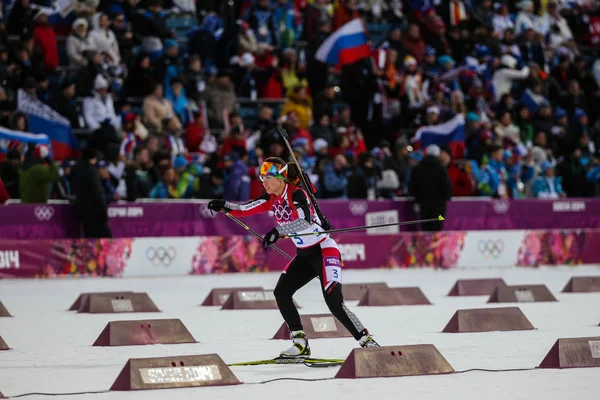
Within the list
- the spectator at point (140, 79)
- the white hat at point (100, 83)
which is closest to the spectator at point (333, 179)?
the spectator at point (140, 79)

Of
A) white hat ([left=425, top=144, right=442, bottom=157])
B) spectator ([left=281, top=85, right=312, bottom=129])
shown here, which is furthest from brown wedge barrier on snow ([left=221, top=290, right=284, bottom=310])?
spectator ([left=281, top=85, right=312, bottom=129])

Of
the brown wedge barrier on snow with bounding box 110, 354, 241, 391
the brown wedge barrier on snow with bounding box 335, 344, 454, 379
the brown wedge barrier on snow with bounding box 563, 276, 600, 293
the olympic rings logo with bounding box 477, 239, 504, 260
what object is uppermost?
the brown wedge barrier on snow with bounding box 110, 354, 241, 391

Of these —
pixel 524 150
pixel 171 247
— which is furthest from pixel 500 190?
pixel 171 247

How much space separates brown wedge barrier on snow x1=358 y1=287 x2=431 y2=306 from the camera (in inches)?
678

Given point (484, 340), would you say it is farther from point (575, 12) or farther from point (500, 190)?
point (575, 12)

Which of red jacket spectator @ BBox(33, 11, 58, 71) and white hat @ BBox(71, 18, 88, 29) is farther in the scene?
white hat @ BBox(71, 18, 88, 29)

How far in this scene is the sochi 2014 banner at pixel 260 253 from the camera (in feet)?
70.5

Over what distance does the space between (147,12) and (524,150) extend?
954 centimetres

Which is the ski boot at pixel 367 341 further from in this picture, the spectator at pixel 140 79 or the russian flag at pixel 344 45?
the russian flag at pixel 344 45

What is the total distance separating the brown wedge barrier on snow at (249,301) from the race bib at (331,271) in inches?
233

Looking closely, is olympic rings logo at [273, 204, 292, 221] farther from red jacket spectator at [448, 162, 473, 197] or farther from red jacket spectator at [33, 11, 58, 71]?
red jacket spectator at [448, 162, 473, 197]

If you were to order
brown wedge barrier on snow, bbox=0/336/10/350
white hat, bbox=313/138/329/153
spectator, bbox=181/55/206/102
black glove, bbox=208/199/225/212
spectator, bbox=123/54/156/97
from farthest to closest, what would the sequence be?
spectator, bbox=181/55/206/102
white hat, bbox=313/138/329/153
spectator, bbox=123/54/156/97
brown wedge barrier on snow, bbox=0/336/10/350
black glove, bbox=208/199/225/212

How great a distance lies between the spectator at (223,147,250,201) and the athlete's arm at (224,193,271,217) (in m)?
11.5

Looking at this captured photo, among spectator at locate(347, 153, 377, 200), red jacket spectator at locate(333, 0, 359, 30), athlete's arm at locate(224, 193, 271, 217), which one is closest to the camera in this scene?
athlete's arm at locate(224, 193, 271, 217)
